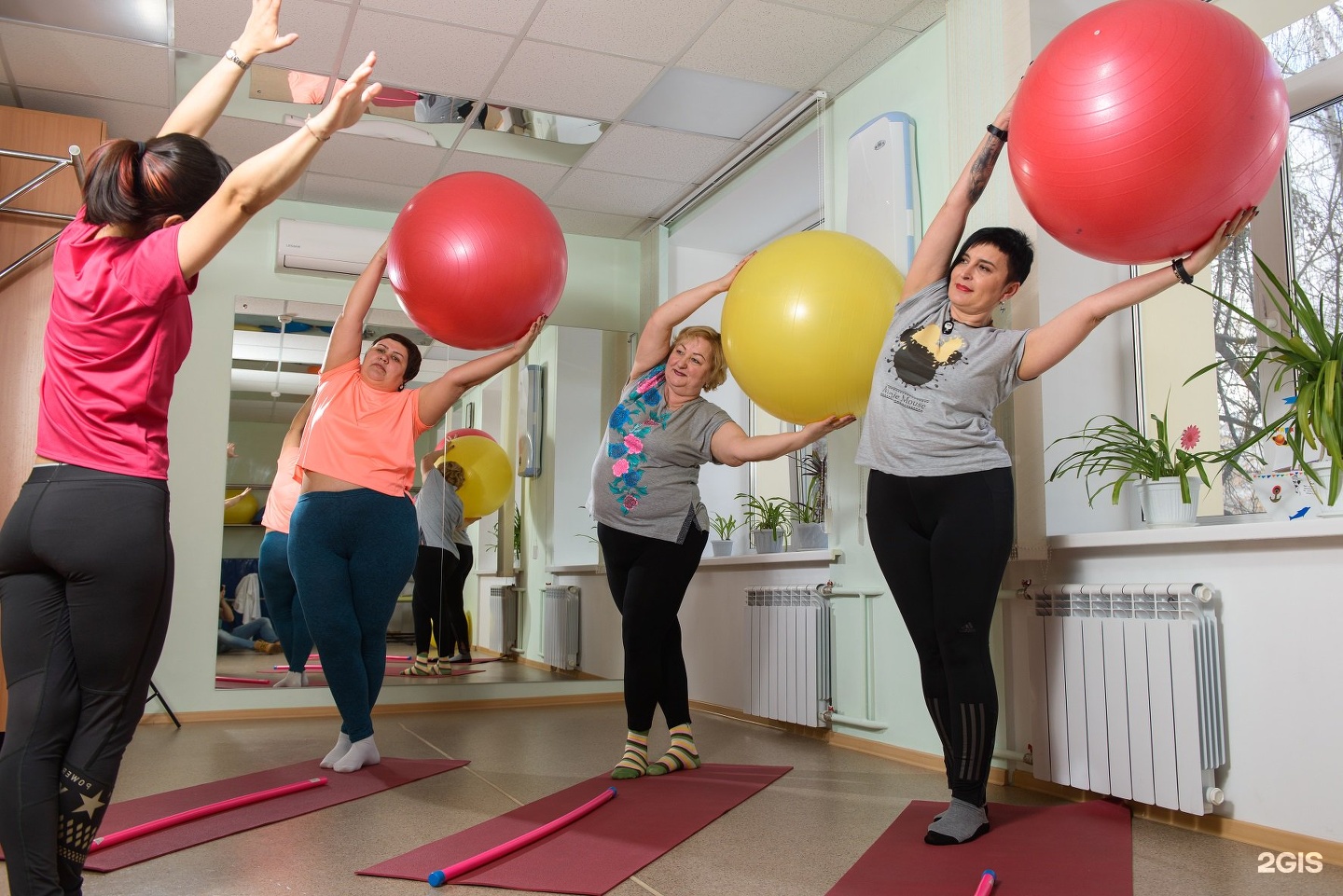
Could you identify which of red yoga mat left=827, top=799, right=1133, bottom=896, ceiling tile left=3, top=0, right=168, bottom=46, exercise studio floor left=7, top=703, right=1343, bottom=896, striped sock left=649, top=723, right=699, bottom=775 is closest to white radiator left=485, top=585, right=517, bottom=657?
exercise studio floor left=7, top=703, right=1343, bottom=896

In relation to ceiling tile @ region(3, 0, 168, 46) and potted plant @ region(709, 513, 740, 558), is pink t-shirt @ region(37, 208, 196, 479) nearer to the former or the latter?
ceiling tile @ region(3, 0, 168, 46)

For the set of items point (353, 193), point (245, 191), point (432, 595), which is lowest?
point (432, 595)

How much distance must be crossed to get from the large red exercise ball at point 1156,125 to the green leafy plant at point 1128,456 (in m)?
0.76

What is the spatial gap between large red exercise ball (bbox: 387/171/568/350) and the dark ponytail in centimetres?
107

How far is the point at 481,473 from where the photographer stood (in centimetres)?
464

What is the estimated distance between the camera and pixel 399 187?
4.68 metres

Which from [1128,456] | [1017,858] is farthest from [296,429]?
[1017,858]

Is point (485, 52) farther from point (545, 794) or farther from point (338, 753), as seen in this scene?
point (545, 794)

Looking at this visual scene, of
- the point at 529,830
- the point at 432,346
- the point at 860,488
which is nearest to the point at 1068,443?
the point at 860,488

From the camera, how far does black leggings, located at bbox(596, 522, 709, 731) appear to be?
279cm

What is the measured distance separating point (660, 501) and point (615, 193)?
7.90 ft

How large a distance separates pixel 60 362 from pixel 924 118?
2771mm

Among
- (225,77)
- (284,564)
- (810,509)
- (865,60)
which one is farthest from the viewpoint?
(284,564)

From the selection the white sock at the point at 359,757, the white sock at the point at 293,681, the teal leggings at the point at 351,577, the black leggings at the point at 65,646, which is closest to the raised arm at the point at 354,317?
the teal leggings at the point at 351,577
